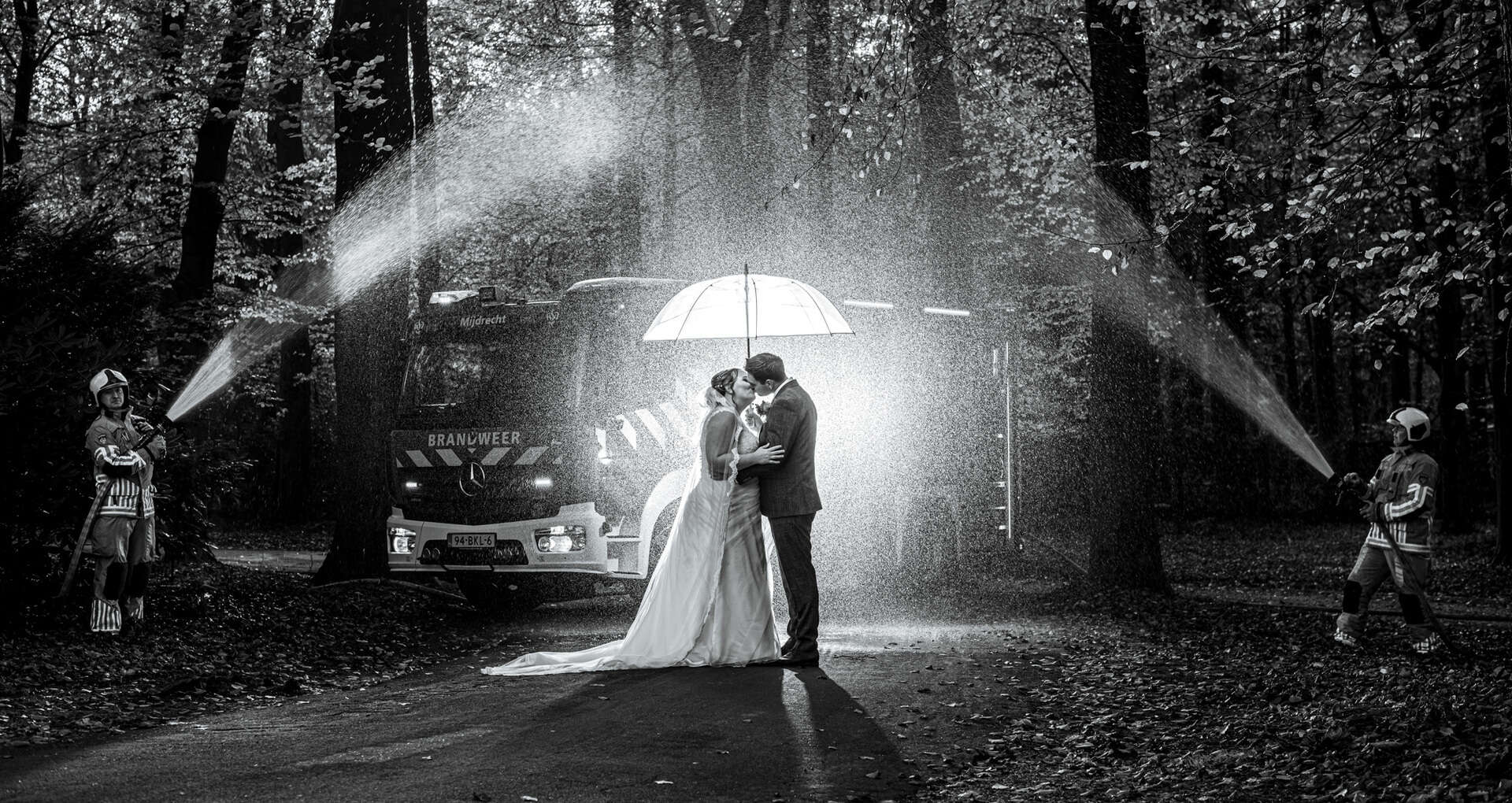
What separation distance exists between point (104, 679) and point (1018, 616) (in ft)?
26.0

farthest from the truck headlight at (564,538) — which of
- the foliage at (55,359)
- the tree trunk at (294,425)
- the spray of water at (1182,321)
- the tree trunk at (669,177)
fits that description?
the tree trunk at (294,425)

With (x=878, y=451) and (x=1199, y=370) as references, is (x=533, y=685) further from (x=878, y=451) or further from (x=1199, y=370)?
(x=1199, y=370)

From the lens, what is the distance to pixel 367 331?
1535 cm

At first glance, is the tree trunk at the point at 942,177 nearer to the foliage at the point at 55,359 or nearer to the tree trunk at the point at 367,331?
the tree trunk at the point at 367,331

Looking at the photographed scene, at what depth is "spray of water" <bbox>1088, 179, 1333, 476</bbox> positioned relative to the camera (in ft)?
49.4

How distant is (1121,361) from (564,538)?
615cm

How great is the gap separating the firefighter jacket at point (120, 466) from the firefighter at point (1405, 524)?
9235 mm

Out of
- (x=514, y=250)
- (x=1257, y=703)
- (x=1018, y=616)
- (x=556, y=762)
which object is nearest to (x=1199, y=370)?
(x=514, y=250)

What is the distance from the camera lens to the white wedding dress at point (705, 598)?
10.2 metres

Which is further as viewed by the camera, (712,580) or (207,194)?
(207,194)

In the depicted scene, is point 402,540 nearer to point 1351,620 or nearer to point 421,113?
point 421,113

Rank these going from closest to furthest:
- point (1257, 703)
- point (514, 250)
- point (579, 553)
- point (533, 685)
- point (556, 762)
Answer: point (556, 762) < point (1257, 703) < point (533, 685) < point (579, 553) < point (514, 250)

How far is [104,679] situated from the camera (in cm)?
970

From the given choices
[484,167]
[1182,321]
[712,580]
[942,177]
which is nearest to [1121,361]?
[712,580]
